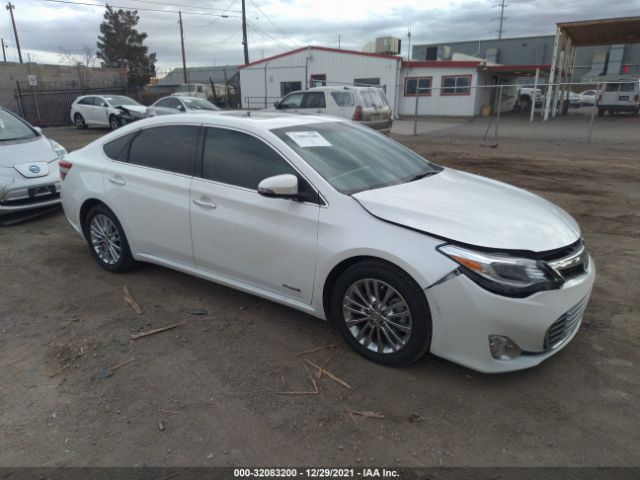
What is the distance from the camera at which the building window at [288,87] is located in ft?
101

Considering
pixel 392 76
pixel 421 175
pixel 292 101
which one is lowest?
pixel 421 175

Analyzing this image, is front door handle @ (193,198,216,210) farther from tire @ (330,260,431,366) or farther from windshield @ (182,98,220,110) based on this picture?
windshield @ (182,98,220,110)

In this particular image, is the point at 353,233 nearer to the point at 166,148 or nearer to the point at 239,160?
the point at 239,160

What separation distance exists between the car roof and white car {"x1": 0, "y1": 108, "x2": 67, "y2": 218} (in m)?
2.98

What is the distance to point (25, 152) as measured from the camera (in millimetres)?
6758

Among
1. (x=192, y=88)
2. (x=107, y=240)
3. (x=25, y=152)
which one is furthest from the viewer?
(x=192, y=88)

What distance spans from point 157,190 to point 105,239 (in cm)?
107

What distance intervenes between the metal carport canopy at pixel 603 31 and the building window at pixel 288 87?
50.9 ft

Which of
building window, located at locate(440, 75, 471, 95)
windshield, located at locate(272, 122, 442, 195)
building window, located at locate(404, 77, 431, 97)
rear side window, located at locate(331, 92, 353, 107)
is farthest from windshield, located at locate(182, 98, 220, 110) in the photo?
building window, located at locate(440, 75, 471, 95)

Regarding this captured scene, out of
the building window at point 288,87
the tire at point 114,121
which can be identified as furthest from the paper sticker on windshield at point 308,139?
the building window at point 288,87

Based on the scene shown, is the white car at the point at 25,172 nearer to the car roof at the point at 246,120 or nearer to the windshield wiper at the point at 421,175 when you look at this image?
the car roof at the point at 246,120

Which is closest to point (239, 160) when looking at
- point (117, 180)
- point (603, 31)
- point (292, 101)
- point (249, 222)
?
point (249, 222)

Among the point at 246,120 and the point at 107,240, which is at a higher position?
the point at 246,120

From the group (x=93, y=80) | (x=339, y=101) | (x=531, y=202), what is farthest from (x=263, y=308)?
(x=93, y=80)
